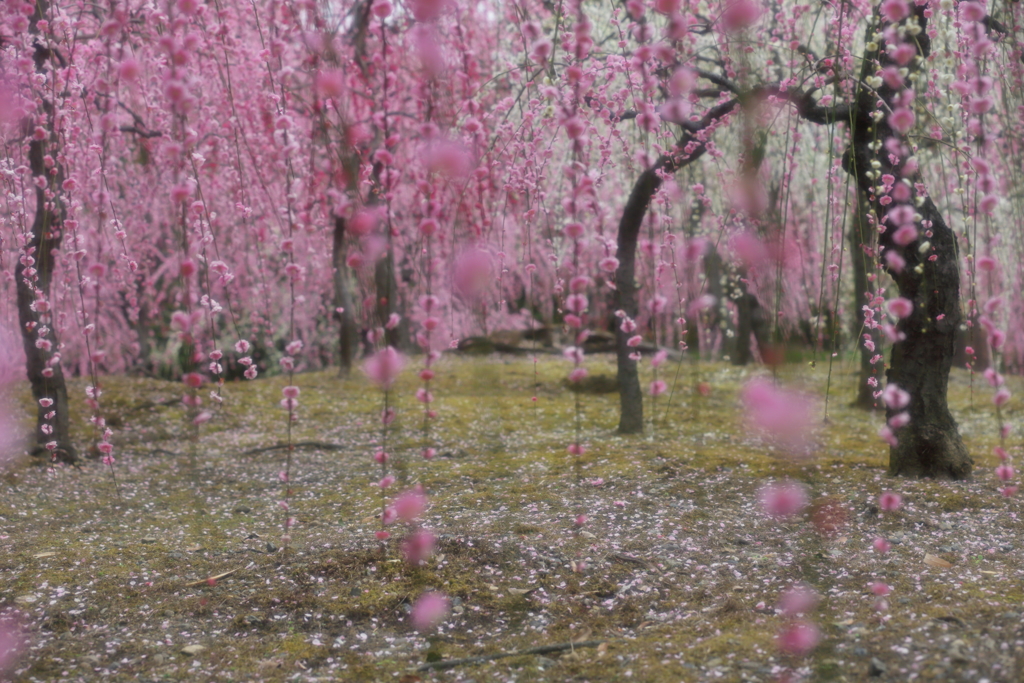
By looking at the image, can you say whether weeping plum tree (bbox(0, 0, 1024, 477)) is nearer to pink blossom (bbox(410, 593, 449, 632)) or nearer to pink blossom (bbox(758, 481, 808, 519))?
pink blossom (bbox(758, 481, 808, 519))

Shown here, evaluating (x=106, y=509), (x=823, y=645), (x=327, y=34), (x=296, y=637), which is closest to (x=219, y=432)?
(x=106, y=509)

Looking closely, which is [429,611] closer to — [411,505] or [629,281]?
[411,505]

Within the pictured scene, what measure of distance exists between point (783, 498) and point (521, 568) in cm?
172

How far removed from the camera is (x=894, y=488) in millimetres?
4504

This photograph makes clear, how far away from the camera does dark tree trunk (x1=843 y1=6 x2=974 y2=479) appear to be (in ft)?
14.6

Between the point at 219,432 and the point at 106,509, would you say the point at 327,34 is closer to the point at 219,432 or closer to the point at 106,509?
the point at 106,509

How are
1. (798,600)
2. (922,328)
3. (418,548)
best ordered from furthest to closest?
(922,328), (418,548), (798,600)

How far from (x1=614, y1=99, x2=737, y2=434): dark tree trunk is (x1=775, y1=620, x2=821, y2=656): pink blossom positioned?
10.9 feet

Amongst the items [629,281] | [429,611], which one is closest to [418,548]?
[429,611]

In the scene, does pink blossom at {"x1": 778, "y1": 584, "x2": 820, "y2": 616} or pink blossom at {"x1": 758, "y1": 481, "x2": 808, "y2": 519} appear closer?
pink blossom at {"x1": 778, "y1": 584, "x2": 820, "y2": 616}

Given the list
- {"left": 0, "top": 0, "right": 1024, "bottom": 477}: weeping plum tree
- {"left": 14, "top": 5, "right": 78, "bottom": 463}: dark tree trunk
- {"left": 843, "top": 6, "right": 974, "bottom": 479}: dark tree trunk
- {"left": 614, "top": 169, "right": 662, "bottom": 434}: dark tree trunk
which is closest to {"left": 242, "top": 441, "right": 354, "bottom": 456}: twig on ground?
{"left": 0, "top": 0, "right": 1024, "bottom": 477}: weeping plum tree

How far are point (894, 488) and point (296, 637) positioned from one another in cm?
330

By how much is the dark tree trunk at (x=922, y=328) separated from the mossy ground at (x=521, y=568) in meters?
0.19

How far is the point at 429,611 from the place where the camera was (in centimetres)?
345
